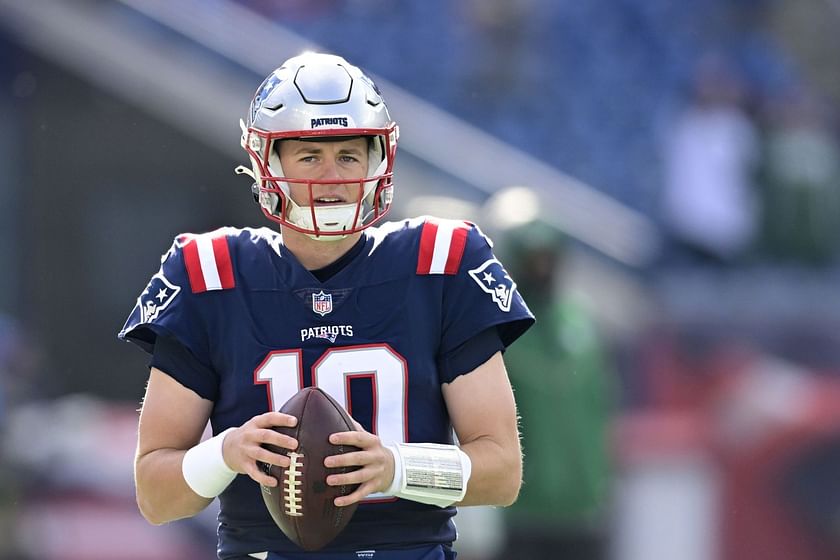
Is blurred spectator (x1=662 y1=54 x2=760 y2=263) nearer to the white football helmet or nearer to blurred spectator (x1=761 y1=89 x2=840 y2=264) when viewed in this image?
blurred spectator (x1=761 y1=89 x2=840 y2=264)

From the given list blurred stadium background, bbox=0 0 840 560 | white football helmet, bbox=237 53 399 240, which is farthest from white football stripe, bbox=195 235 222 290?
blurred stadium background, bbox=0 0 840 560

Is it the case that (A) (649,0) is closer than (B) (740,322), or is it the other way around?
(B) (740,322)

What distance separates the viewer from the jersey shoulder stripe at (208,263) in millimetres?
2848

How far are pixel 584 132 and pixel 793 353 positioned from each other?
7.79 ft

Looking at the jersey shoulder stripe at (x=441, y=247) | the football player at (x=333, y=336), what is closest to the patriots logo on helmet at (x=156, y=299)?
the football player at (x=333, y=336)

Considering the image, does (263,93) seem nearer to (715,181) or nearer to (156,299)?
(156,299)

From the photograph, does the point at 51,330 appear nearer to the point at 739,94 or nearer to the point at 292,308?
the point at 739,94

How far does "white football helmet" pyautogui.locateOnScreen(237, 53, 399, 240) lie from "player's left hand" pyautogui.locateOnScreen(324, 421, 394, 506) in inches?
17.9

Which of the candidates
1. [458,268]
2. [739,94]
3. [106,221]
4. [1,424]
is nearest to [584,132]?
[739,94]

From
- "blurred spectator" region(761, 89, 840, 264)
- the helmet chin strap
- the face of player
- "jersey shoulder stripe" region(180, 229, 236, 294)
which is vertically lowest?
"jersey shoulder stripe" region(180, 229, 236, 294)

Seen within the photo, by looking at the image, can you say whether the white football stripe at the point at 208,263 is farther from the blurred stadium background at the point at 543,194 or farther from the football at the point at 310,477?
the blurred stadium background at the point at 543,194

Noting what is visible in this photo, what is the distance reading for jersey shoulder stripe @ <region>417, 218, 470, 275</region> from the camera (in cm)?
286

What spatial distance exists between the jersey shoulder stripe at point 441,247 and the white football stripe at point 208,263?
1.29 feet

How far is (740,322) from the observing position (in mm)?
9148
